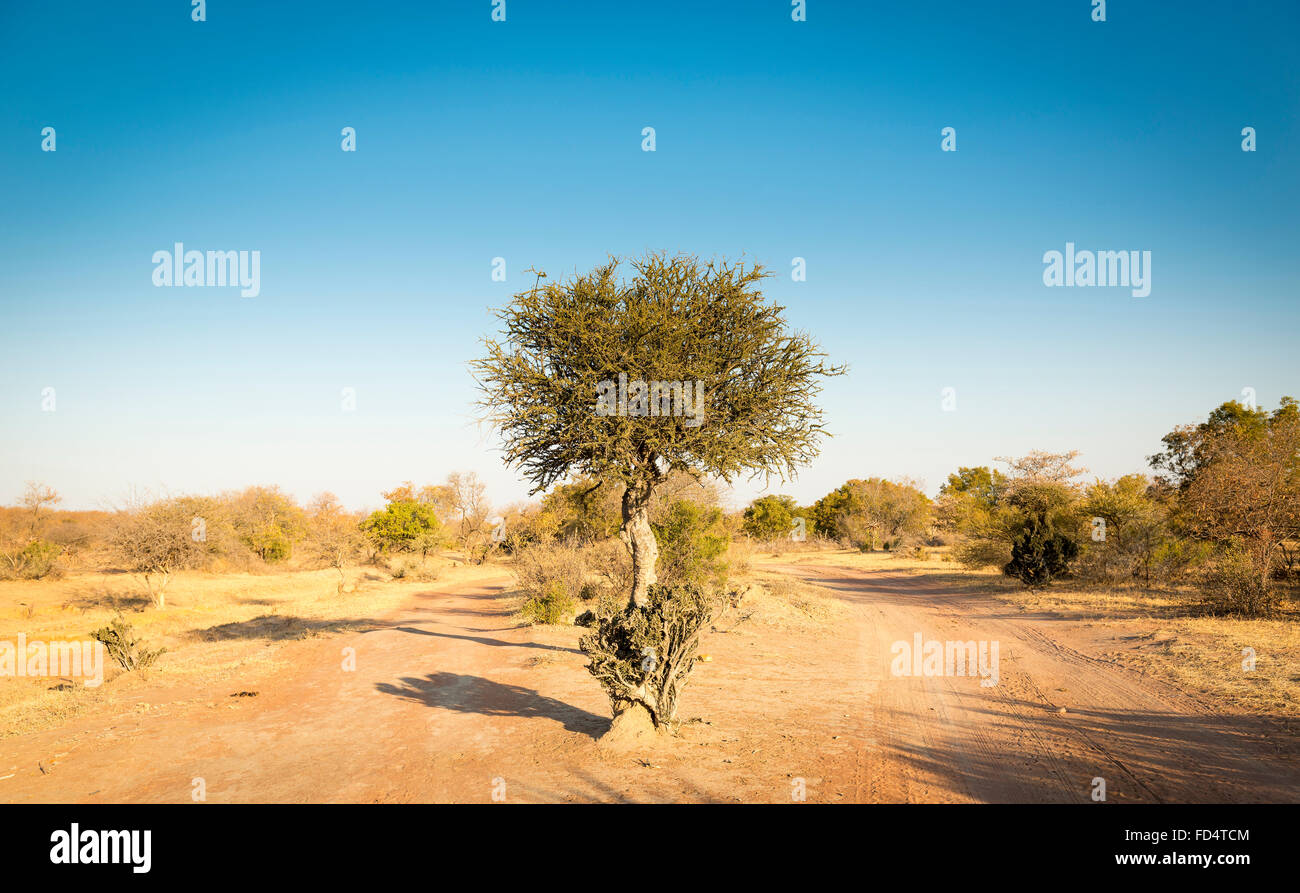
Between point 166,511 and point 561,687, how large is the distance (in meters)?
18.3

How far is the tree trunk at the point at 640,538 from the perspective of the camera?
9477 mm

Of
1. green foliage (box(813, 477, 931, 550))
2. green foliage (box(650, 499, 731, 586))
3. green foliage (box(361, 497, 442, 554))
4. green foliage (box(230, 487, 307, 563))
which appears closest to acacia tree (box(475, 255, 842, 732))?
green foliage (box(650, 499, 731, 586))

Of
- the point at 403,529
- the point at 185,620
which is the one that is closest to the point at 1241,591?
the point at 185,620

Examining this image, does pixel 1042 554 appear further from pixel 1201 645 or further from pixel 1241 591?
pixel 1201 645

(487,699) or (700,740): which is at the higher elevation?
(700,740)

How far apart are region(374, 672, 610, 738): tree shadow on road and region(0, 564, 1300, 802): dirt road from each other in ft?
0.19

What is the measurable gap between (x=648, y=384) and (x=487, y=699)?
5.66 meters

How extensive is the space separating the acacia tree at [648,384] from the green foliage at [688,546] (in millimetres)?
8487

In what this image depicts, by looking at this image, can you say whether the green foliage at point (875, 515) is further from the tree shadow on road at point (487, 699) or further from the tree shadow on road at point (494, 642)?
the tree shadow on road at point (487, 699)

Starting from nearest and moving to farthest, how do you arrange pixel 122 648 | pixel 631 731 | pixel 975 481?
pixel 631 731
pixel 122 648
pixel 975 481

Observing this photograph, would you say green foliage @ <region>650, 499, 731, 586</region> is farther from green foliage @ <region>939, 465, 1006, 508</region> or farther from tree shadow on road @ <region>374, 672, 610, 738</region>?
green foliage @ <region>939, 465, 1006, 508</region>

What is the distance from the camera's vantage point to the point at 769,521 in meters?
49.5
